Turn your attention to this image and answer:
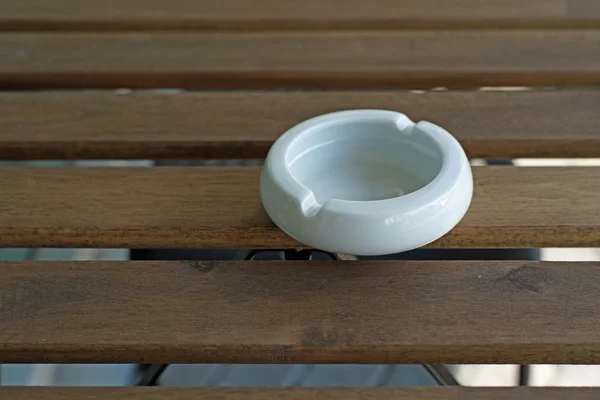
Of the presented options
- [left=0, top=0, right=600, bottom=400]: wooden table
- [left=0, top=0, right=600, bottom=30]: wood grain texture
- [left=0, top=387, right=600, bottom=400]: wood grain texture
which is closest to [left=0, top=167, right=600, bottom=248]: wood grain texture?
[left=0, top=0, right=600, bottom=400]: wooden table

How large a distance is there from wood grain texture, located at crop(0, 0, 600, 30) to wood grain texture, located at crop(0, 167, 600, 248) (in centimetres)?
30

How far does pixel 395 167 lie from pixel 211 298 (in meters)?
0.19

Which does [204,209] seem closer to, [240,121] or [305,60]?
[240,121]

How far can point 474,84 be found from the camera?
73cm

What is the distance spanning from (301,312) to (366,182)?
152 millimetres

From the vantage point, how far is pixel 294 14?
0.85 metres

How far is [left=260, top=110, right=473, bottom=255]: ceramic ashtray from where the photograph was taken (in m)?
0.47

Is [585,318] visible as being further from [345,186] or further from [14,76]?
[14,76]

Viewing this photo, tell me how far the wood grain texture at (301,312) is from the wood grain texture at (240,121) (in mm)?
156

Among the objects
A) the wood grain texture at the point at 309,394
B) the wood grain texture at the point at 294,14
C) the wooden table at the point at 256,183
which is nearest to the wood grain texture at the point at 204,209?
the wooden table at the point at 256,183

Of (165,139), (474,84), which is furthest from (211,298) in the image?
(474,84)

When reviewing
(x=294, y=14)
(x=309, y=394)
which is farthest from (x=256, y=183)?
(x=294, y=14)

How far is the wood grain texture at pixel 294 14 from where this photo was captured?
828 millimetres

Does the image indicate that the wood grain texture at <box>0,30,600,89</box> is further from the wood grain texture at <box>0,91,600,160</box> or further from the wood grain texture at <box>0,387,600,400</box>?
the wood grain texture at <box>0,387,600,400</box>
